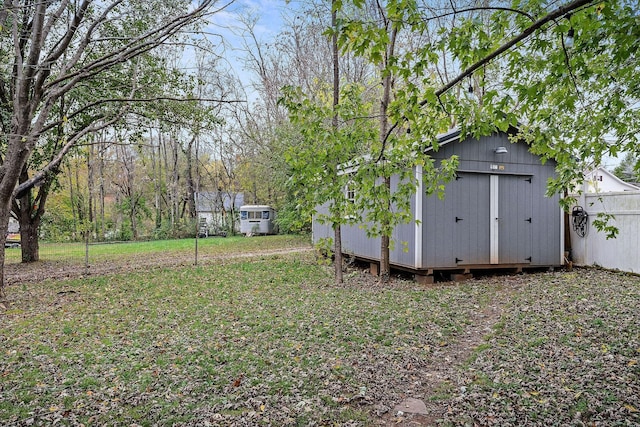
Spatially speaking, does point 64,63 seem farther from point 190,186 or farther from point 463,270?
point 190,186

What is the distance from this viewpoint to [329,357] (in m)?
3.61

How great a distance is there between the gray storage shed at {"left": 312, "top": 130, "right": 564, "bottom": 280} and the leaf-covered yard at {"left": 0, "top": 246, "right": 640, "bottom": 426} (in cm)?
102

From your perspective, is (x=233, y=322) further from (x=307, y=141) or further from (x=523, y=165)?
(x=523, y=165)

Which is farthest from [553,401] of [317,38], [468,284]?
[317,38]

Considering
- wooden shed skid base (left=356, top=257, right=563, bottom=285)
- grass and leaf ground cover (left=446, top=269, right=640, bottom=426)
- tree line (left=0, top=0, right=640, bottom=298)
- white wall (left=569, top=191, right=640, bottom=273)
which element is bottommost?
grass and leaf ground cover (left=446, top=269, right=640, bottom=426)

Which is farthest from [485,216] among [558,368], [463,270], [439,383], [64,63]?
[64,63]

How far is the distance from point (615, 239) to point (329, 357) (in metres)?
6.71

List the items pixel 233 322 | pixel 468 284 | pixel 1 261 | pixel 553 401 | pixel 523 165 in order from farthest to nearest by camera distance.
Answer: pixel 523 165 → pixel 468 284 → pixel 1 261 → pixel 233 322 → pixel 553 401

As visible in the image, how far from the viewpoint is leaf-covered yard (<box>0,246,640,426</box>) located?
2.65 metres

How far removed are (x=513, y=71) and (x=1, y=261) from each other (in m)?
7.69

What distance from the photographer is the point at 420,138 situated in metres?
3.30

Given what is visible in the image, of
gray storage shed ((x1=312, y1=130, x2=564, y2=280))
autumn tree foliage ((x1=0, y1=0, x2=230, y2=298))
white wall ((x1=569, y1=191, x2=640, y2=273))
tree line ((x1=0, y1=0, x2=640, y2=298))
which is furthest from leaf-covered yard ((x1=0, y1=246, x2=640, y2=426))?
autumn tree foliage ((x1=0, y1=0, x2=230, y2=298))

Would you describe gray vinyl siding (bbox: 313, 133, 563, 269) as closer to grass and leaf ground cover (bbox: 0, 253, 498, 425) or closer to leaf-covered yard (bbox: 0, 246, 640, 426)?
grass and leaf ground cover (bbox: 0, 253, 498, 425)

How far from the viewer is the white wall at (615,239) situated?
687 centimetres
